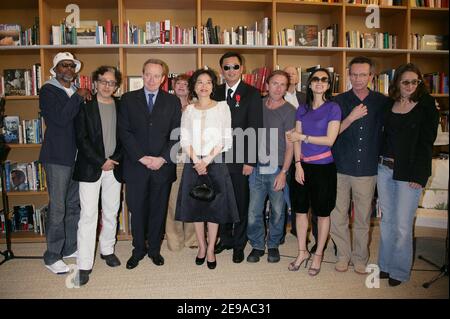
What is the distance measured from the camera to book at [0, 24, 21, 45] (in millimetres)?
3727

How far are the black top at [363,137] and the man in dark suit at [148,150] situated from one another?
1376 millimetres

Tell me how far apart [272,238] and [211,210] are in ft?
2.23

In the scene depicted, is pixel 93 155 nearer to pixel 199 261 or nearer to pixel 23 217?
pixel 199 261

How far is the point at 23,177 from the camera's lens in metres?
3.81

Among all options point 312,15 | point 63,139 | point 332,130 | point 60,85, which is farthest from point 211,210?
point 312,15

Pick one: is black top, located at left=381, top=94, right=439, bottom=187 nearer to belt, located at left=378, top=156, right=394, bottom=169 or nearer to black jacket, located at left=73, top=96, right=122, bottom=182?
belt, located at left=378, top=156, right=394, bottom=169

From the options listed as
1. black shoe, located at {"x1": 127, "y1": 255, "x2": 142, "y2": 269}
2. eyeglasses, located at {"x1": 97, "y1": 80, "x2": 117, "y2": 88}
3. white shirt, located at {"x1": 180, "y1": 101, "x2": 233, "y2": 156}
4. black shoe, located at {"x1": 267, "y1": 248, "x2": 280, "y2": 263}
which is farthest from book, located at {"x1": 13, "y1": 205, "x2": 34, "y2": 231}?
black shoe, located at {"x1": 267, "y1": 248, "x2": 280, "y2": 263}

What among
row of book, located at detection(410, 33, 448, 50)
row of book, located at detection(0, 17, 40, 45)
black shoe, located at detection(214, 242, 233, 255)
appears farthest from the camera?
row of book, located at detection(410, 33, 448, 50)

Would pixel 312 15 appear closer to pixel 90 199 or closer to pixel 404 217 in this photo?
pixel 404 217

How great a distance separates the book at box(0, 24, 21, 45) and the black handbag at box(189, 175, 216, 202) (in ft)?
8.80

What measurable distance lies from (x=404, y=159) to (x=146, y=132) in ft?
6.40

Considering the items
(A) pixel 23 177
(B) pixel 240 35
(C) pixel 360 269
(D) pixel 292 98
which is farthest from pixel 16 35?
(C) pixel 360 269

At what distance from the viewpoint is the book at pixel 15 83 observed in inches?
150

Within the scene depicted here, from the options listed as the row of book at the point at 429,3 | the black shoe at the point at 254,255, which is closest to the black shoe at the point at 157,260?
the black shoe at the point at 254,255
